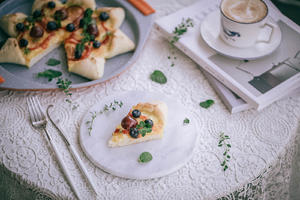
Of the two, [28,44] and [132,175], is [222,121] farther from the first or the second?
[28,44]

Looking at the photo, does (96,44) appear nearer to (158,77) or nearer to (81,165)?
(158,77)

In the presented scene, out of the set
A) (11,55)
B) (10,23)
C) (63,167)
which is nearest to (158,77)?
(63,167)

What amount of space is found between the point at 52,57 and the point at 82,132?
54cm

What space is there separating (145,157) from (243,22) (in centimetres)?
72

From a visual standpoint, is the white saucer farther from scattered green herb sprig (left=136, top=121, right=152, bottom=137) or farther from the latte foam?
scattered green herb sprig (left=136, top=121, right=152, bottom=137)

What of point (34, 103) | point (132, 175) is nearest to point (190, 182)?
point (132, 175)

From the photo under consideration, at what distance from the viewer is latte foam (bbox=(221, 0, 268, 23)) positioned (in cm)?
137

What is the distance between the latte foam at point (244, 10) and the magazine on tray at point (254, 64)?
0.19 metres

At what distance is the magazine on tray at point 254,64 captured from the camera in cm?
133

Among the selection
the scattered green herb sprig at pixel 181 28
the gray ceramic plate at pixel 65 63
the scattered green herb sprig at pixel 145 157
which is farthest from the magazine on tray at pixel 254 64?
the scattered green herb sprig at pixel 145 157

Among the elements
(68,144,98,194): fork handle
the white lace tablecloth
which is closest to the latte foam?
the white lace tablecloth

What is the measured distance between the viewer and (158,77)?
4.83 feet

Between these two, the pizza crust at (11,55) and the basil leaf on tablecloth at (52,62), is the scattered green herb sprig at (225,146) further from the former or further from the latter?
the pizza crust at (11,55)

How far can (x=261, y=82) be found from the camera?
136 cm
